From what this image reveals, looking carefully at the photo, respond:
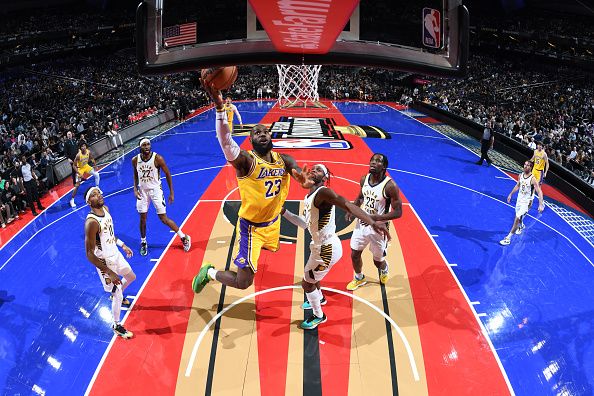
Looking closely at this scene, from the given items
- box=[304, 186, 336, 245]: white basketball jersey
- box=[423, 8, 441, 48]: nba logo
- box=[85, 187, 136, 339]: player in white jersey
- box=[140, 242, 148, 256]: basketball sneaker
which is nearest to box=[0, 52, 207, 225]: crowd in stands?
box=[140, 242, 148, 256]: basketball sneaker

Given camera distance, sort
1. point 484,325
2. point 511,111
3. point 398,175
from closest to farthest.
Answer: point 484,325 → point 398,175 → point 511,111

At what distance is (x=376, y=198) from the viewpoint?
229 inches

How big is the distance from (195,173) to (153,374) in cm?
870

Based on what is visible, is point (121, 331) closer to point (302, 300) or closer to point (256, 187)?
point (302, 300)

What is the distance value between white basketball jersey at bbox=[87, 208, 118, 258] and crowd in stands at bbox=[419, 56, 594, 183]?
12540 mm

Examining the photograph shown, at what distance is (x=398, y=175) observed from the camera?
1291cm

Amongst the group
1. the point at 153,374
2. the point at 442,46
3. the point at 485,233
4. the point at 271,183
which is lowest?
the point at 153,374

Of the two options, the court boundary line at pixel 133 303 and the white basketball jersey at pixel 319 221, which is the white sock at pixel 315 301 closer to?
the white basketball jersey at pixel 319 221

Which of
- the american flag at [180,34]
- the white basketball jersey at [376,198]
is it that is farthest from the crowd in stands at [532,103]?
the american flag at [180,34]

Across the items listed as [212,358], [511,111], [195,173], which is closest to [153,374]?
[212,358]

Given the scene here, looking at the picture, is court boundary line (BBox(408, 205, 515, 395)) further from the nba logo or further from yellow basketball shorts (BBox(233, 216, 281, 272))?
the nba logo

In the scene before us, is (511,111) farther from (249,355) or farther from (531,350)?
(249,355)

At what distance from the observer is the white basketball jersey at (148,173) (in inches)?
284

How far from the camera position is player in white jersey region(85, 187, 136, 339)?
4875mm
